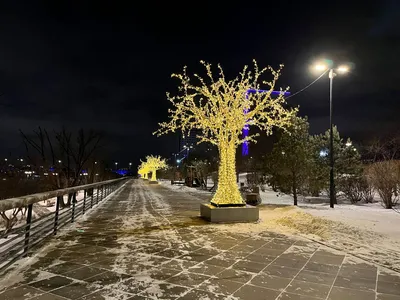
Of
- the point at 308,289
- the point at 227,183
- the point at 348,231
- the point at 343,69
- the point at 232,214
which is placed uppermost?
the point at 343,69

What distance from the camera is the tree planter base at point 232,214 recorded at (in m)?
8.80

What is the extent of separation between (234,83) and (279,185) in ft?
25.7

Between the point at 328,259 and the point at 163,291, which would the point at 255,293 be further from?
the point at 328,259

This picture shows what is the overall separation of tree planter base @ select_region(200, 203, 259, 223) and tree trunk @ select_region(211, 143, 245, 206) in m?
0.35

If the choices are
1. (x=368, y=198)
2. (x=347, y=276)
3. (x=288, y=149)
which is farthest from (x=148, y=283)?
(x=368, y=198)

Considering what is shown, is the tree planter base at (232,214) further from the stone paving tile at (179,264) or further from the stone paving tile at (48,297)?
the stone paving tile at (48,297)

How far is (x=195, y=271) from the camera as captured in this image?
4.54 m

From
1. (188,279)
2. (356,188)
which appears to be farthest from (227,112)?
(356,188)

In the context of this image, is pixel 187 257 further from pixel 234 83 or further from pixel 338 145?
pixel 338 145

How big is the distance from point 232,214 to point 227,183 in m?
1.06

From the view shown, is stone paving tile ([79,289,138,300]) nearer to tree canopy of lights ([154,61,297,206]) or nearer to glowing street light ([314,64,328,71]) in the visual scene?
tree canopy of lights ([154,61,297,206])

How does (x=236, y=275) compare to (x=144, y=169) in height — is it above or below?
below

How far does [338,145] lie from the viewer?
19.2 metres

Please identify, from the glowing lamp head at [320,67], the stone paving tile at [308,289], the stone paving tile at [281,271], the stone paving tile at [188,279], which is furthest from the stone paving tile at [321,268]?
the glowing lamp head at [320,67]
